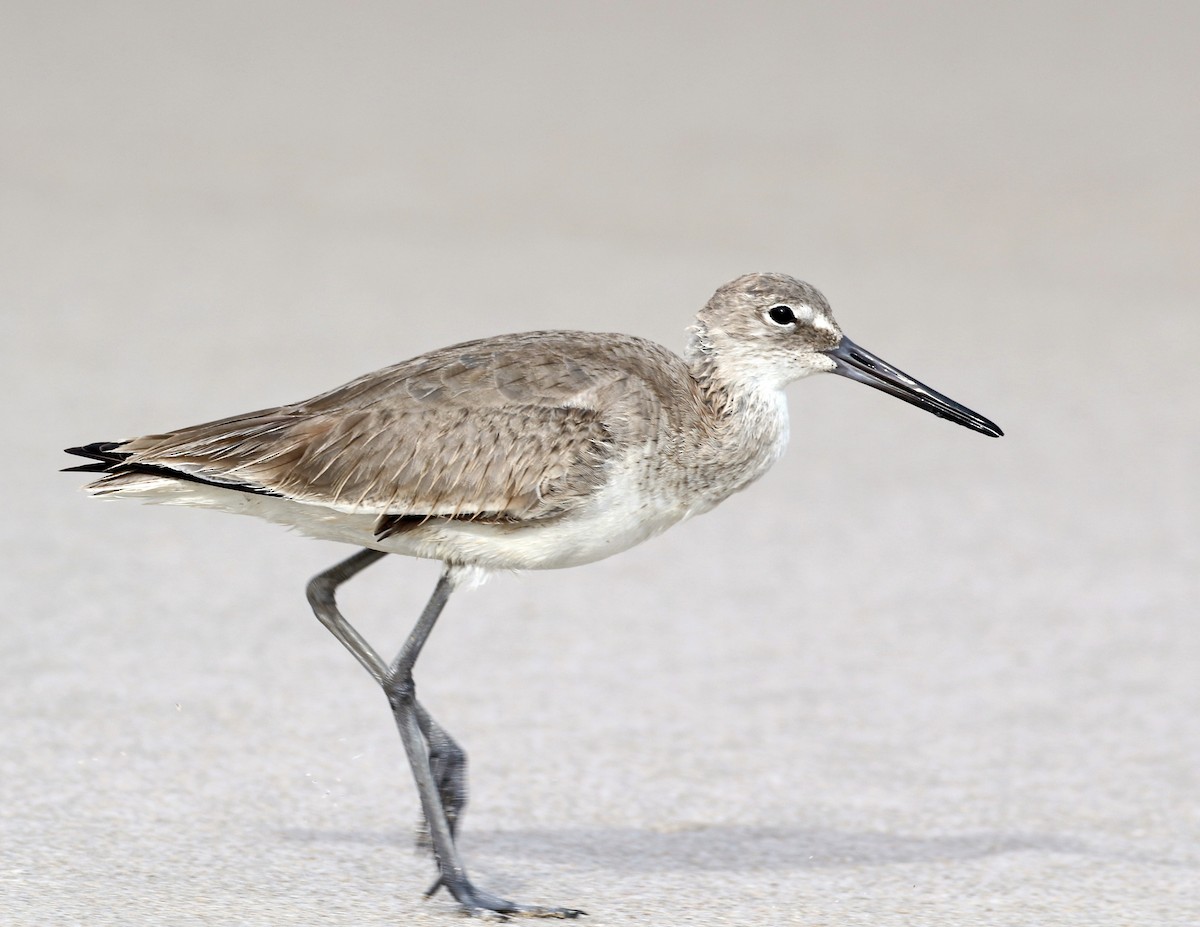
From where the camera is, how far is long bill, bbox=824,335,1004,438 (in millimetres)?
5887

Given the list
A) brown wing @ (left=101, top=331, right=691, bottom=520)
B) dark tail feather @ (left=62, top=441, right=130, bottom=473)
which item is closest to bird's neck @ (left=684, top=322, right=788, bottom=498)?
brown wing @ (left=101, top=331, right=691, bottom=520)

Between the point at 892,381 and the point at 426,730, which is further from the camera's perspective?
the point at 892,381

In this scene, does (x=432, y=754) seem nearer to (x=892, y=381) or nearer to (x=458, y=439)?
(x=458, y=439)

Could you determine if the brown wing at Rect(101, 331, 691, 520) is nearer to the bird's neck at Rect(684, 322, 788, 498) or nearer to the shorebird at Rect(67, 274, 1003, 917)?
the shorebird at Rect(67, 274, 1003, 917)

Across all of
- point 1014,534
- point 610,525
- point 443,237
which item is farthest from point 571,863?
point 443,237

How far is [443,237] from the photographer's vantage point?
46.6 feet

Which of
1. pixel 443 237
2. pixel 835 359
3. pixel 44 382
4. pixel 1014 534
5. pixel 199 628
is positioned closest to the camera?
pixel 835 359

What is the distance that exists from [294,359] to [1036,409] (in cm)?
445

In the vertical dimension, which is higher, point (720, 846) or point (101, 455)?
point (101, 455)

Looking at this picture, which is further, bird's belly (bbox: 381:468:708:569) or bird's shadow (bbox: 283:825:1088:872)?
bird's shadow (bbox: 283:825:1088:872)

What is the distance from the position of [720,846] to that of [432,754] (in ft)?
3.87

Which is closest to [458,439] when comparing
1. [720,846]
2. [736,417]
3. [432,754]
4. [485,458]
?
[485,458]

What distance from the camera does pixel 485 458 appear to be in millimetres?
5461

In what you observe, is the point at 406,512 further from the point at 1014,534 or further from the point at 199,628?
the point at 1014,534
